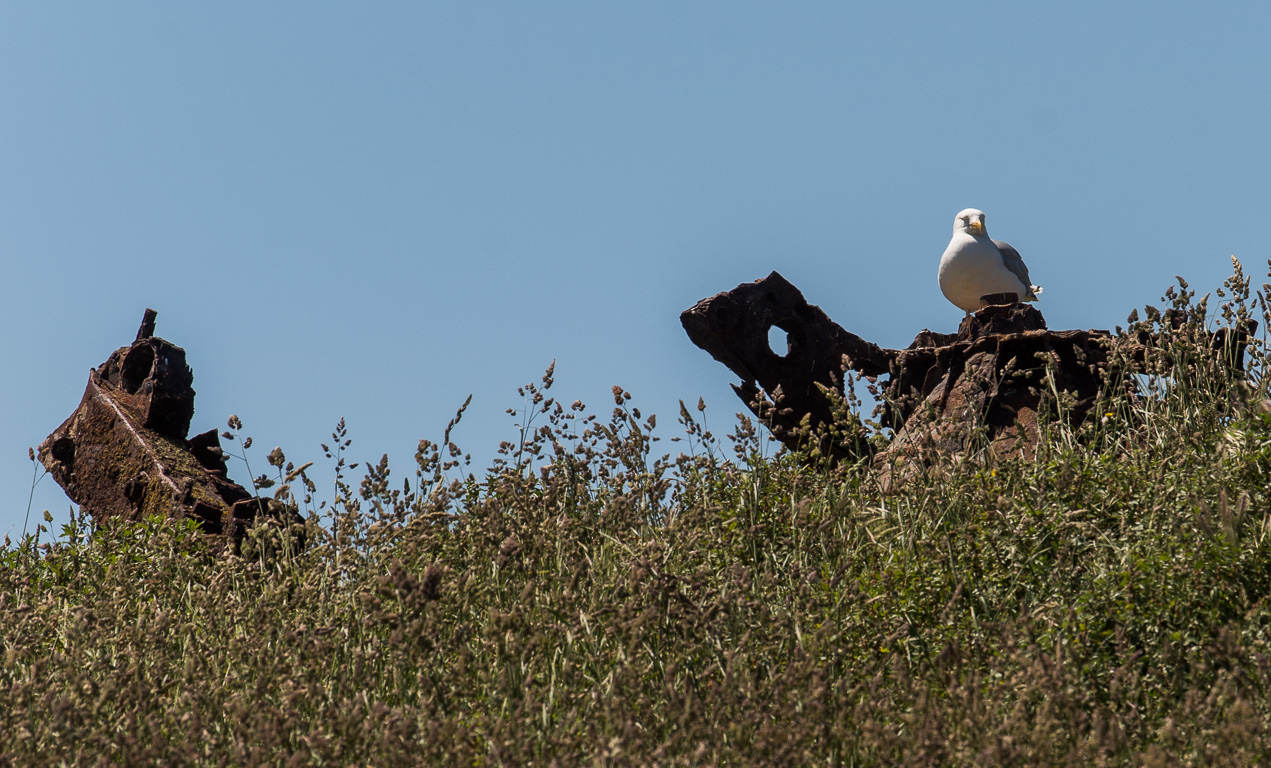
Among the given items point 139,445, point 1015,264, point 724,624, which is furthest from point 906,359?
point 139,445

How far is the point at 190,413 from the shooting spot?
23.3ft

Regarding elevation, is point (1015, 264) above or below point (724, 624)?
above

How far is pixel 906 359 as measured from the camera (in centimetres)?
659

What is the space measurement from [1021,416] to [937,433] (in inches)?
23.4

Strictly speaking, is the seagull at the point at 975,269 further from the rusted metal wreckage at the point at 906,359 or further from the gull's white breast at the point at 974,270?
the rusted metal wreckage at the point at 906,359

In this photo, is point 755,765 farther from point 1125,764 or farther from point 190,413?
point 190,413

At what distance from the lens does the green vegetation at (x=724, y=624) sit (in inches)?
104

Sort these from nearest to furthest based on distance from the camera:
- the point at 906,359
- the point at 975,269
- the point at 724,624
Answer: the point at 724,624
the point at 906,359
the point at 975,269

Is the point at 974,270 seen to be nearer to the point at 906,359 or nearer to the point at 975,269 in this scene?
the point at 975,269

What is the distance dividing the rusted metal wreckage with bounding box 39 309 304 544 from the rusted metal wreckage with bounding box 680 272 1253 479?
113 inches

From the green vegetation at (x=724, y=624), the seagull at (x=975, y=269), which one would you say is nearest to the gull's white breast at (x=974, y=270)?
the seagull at (x=975, y=269)

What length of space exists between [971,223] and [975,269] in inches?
20.8

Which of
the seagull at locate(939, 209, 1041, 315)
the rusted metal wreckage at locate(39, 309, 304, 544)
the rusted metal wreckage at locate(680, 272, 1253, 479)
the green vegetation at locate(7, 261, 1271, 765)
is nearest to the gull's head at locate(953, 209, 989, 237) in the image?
the seagull at locate(939, 209, 1041, 315)

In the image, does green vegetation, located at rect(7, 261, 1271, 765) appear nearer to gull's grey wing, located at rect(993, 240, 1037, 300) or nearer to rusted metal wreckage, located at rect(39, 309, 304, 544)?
rusted metal wreckage, located at rect(39, 309, 304, 544)
